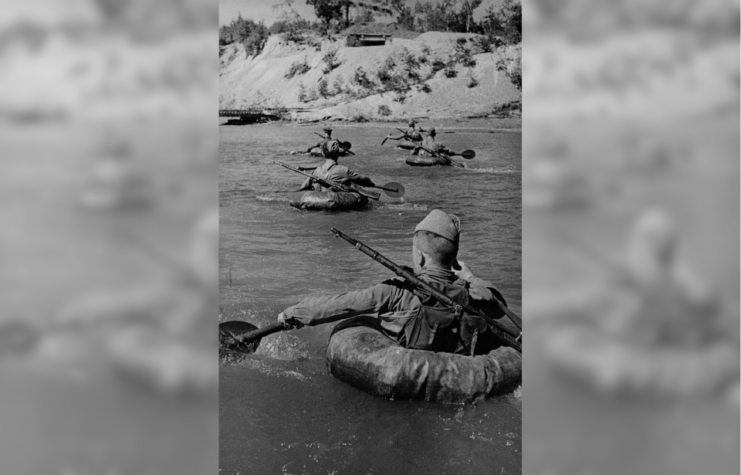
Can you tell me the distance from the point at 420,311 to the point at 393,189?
2.47ft

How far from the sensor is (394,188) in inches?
171

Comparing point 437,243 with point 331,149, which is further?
point 331,149

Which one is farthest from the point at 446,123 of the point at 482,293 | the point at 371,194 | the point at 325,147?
the point at 482,293

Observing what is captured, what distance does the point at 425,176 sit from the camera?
4.38 meters

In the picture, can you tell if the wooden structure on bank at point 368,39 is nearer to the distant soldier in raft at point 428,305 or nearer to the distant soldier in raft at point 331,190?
the distant soldier in raft at point 331,190

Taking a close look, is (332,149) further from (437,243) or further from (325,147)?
(437,243)

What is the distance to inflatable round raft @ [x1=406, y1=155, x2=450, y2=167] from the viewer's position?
14.4 ft

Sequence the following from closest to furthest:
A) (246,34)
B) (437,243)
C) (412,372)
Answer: (412,372)
(437,243)
(246,34)
